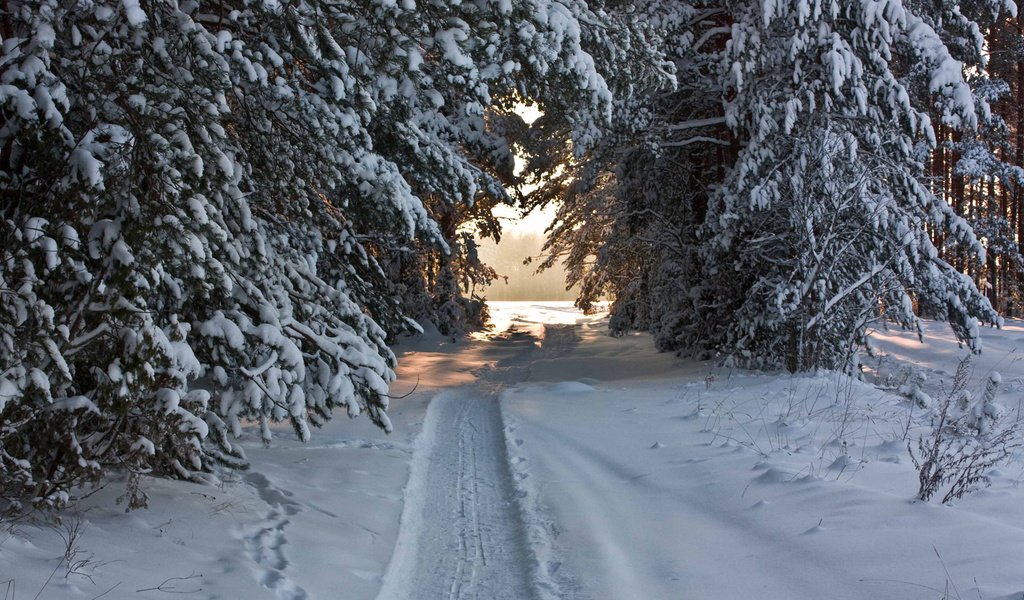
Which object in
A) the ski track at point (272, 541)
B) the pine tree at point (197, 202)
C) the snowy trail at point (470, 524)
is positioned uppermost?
the pine tree at point (197, 202)

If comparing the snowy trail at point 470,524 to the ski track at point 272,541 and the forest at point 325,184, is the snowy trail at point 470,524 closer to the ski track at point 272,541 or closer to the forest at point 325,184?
the ski track at point 272,541

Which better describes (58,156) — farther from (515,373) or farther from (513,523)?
(515,373)

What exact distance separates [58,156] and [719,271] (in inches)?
425

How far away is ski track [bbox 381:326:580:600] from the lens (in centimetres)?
486

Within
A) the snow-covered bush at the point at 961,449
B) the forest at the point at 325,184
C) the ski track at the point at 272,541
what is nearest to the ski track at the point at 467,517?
the ski track at the point at 272,541

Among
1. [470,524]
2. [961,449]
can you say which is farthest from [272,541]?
[961,449]

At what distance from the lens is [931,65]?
11.3m

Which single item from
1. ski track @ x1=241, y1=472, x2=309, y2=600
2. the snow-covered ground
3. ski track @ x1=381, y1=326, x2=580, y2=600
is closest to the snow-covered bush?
the snow-covered ground

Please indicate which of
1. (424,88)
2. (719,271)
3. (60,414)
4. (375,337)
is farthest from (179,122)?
(719,271)

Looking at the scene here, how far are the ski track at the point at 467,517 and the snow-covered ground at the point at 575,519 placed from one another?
0.07 feet

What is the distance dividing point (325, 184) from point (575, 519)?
358 cm

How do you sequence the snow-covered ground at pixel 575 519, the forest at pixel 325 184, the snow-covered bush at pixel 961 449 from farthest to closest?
the snow-covered bush at pixel 961 449 < the forest at pixel 325 184 < the snow-covered ground at pixel 575 519

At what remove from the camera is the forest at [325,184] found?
4.59 meters

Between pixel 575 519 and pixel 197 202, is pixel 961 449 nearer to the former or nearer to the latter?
pixel 575 519
